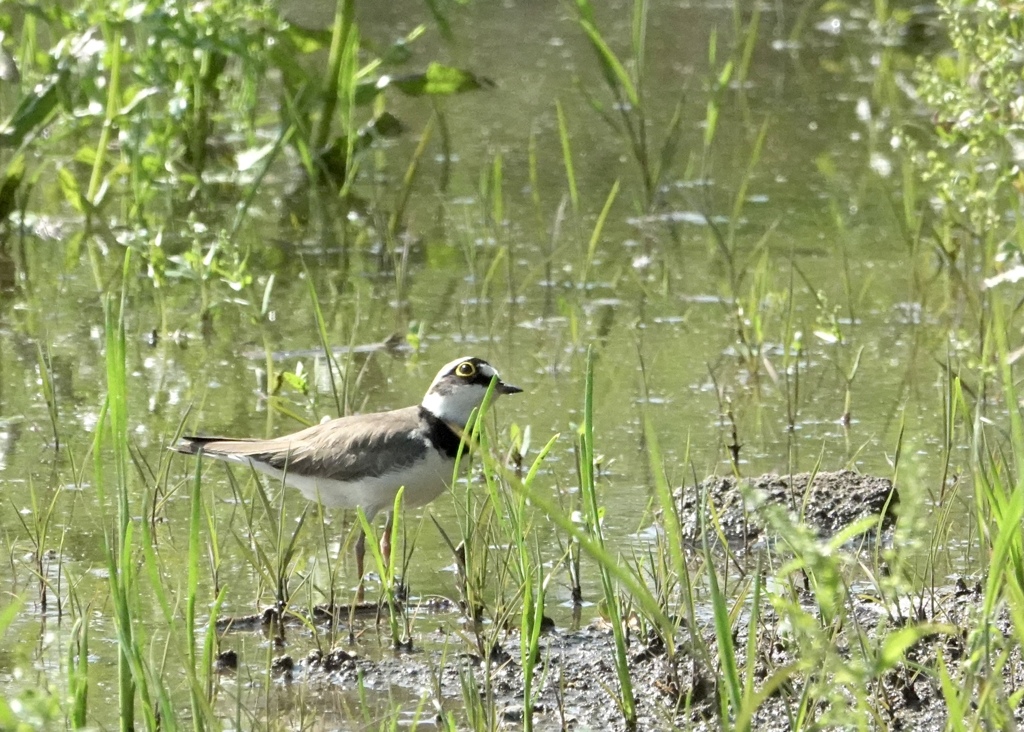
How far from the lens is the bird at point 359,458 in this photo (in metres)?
4.82

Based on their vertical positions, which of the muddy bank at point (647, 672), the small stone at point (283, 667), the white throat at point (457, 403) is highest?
the white throat at point (457, 403)

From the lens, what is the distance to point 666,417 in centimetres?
578

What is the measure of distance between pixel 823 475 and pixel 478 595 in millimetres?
1394

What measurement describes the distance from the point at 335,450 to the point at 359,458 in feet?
0.25

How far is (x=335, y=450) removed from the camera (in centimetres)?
487

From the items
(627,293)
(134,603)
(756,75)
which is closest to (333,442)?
(134,603)

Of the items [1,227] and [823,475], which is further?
[1,227]

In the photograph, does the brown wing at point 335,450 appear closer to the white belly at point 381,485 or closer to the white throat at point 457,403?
the white belly at point 381,485

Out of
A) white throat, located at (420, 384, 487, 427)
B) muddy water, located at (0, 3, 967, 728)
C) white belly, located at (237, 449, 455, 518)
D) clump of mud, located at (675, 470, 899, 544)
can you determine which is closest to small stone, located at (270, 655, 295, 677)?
muddy water, located at (0, 3, 967, 728)

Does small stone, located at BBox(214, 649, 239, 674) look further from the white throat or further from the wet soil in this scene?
the white throat

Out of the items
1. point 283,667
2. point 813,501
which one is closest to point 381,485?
point 283,667

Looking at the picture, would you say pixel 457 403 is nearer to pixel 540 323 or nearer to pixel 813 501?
pixel 813 501

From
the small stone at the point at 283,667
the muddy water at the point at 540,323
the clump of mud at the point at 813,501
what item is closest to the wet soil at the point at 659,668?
the small stone at the point at 283,667

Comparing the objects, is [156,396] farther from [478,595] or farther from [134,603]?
[134,603]
